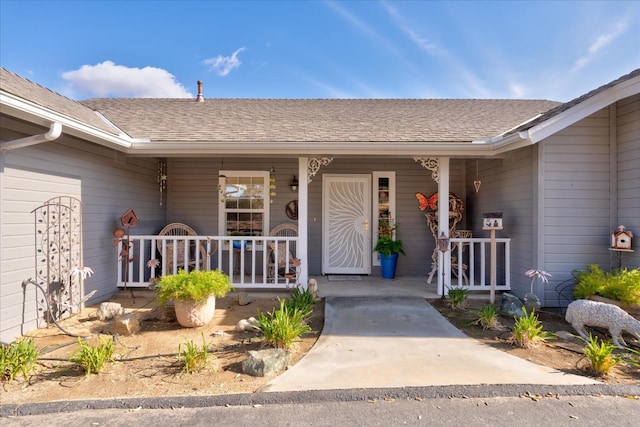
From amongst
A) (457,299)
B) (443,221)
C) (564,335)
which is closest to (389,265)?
(443,221)

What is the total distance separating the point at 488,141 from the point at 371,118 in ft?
7.74

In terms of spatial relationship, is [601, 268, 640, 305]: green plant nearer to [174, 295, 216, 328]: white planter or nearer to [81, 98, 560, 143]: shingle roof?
[81, 98, 560, 143]: shingle roof

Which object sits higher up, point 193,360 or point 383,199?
point 383,199

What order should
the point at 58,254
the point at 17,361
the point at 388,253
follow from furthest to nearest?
the point at 388,253 < the point at 58,254 < the point at 17,361

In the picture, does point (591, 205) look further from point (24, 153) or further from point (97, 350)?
point (24, 153)

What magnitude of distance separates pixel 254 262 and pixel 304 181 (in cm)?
150

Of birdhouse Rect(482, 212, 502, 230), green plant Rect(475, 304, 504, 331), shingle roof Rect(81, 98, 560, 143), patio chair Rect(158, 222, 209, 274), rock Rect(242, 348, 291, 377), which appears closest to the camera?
rock Rect(242, 348, 291, 377)

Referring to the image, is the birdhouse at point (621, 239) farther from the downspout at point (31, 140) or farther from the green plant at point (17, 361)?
the downspout at point (31, 140)

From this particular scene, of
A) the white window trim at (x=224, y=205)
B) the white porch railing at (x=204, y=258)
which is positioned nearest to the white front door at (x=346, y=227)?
the white porch railing at (x=204, y=258)

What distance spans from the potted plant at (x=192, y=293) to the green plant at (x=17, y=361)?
3.96 feet

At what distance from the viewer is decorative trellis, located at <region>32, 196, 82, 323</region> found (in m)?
3.98

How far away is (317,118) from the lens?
22.2ft

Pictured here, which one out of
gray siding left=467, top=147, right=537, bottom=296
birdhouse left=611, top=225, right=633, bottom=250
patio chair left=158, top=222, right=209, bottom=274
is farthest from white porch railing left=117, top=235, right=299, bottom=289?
birdhouse left=611, top=225, right=633, bottom=250

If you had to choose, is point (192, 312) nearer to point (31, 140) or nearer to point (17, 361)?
point (17, 361)
